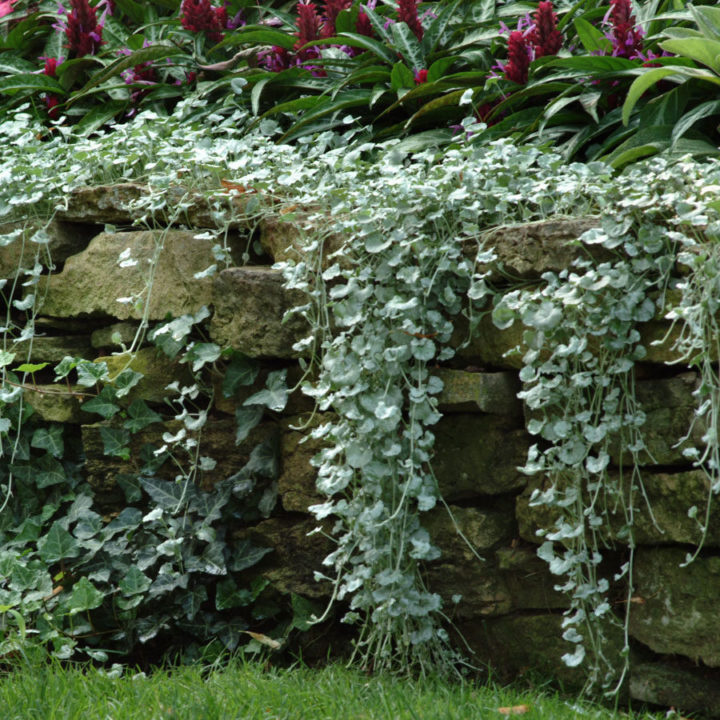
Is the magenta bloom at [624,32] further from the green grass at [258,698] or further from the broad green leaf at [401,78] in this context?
the green grass at [258,698]

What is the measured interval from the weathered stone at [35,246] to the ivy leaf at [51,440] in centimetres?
50

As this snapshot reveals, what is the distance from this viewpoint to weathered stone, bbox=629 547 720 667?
1807 millimetres

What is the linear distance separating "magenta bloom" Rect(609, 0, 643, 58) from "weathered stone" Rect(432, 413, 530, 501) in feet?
4.15

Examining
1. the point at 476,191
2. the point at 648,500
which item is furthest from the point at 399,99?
the point at 648,500

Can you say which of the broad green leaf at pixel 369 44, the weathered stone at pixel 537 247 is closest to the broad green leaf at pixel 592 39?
the broad green leaf at pixel 369 44

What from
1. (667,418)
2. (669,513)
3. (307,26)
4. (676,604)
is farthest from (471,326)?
(307,26)

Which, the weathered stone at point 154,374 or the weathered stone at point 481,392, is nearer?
the weathered stone at point 481,392

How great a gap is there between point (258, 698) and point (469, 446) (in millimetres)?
708

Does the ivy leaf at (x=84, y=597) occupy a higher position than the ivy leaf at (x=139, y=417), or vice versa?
the ivy leaf at (x=139, y=417)

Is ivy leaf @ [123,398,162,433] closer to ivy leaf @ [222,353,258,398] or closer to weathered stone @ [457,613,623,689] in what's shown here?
ivy leaf @ [222,353,258,398]

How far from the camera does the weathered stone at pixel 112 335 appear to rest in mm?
2525

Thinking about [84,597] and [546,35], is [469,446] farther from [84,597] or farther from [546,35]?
[546,35]

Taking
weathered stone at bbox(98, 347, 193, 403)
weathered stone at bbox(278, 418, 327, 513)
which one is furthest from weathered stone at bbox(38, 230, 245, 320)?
weathered stone at bbox(278, 418, 327, 513)

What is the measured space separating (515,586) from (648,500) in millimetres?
371
